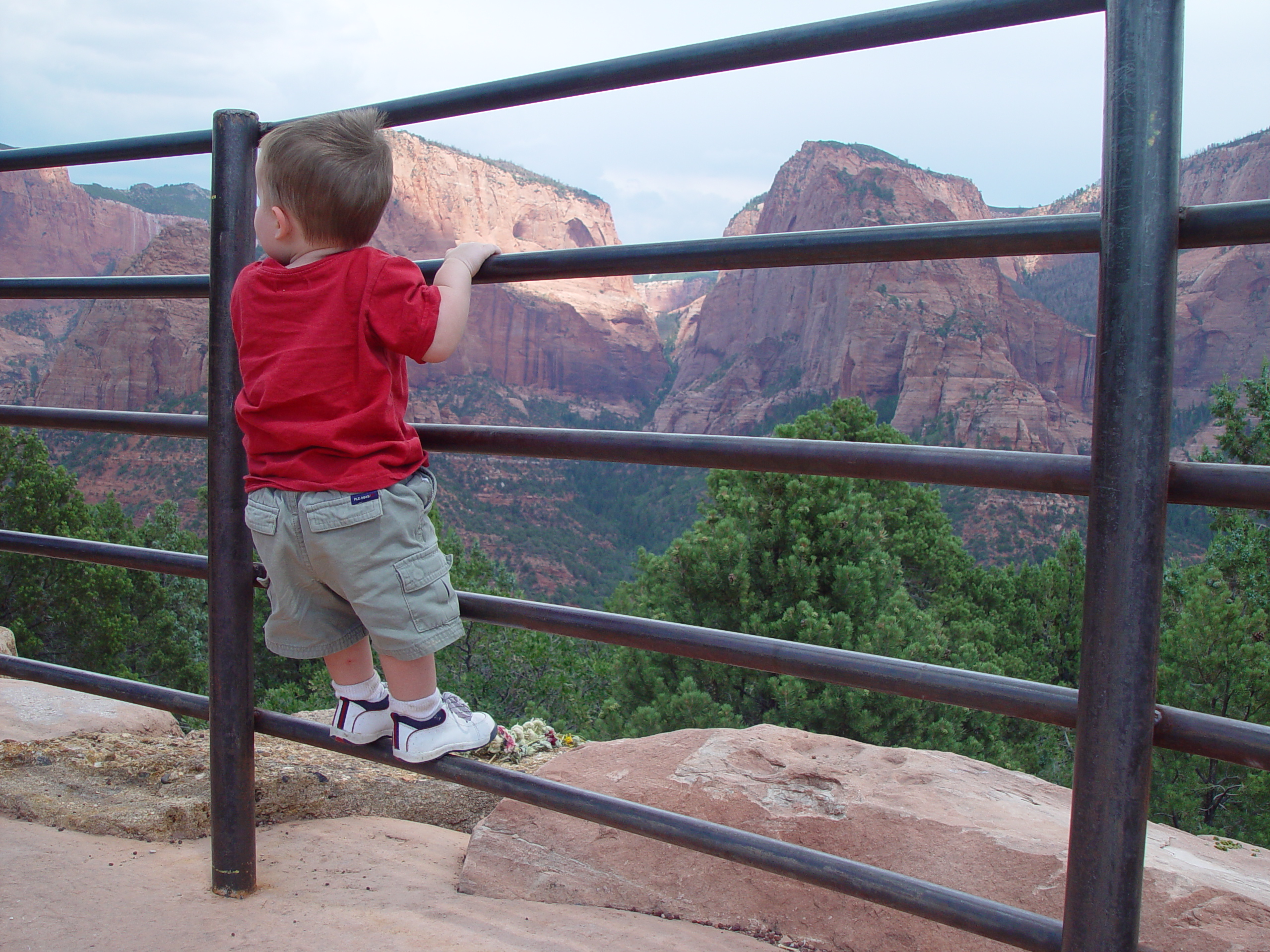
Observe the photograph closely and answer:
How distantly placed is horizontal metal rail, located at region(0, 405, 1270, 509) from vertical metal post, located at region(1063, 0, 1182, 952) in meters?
0.07

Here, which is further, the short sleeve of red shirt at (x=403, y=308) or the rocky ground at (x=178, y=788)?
the rocky ground at (x=178, y=788)

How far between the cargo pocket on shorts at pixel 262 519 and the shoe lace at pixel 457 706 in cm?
36

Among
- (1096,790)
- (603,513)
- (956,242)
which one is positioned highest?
(956,242)

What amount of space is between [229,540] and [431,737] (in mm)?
453

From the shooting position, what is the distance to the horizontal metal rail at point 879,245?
826 mm

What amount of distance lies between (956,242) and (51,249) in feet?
275

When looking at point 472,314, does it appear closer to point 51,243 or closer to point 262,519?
point 51,243

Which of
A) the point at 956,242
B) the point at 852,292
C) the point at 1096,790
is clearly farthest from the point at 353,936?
the point at 852,292

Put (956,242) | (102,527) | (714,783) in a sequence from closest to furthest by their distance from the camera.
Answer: (956,242) < (714,783) < (102,527)

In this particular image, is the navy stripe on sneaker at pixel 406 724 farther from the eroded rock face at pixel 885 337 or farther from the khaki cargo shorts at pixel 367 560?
the eroded rock face at pixel 885 337

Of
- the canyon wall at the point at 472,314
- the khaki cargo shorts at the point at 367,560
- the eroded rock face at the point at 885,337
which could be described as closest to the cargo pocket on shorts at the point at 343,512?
the khaki cargo shorts at the point at 367,560

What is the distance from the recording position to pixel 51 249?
6912 centimetres

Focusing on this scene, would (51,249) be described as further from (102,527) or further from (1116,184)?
(1116,184)

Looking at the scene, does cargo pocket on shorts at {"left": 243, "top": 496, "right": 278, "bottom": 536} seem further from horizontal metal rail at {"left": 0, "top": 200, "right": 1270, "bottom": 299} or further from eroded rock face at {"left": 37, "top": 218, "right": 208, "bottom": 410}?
eroded rock face at {"left": 37, "top": 218, "right": 208, "bottom": 410}
